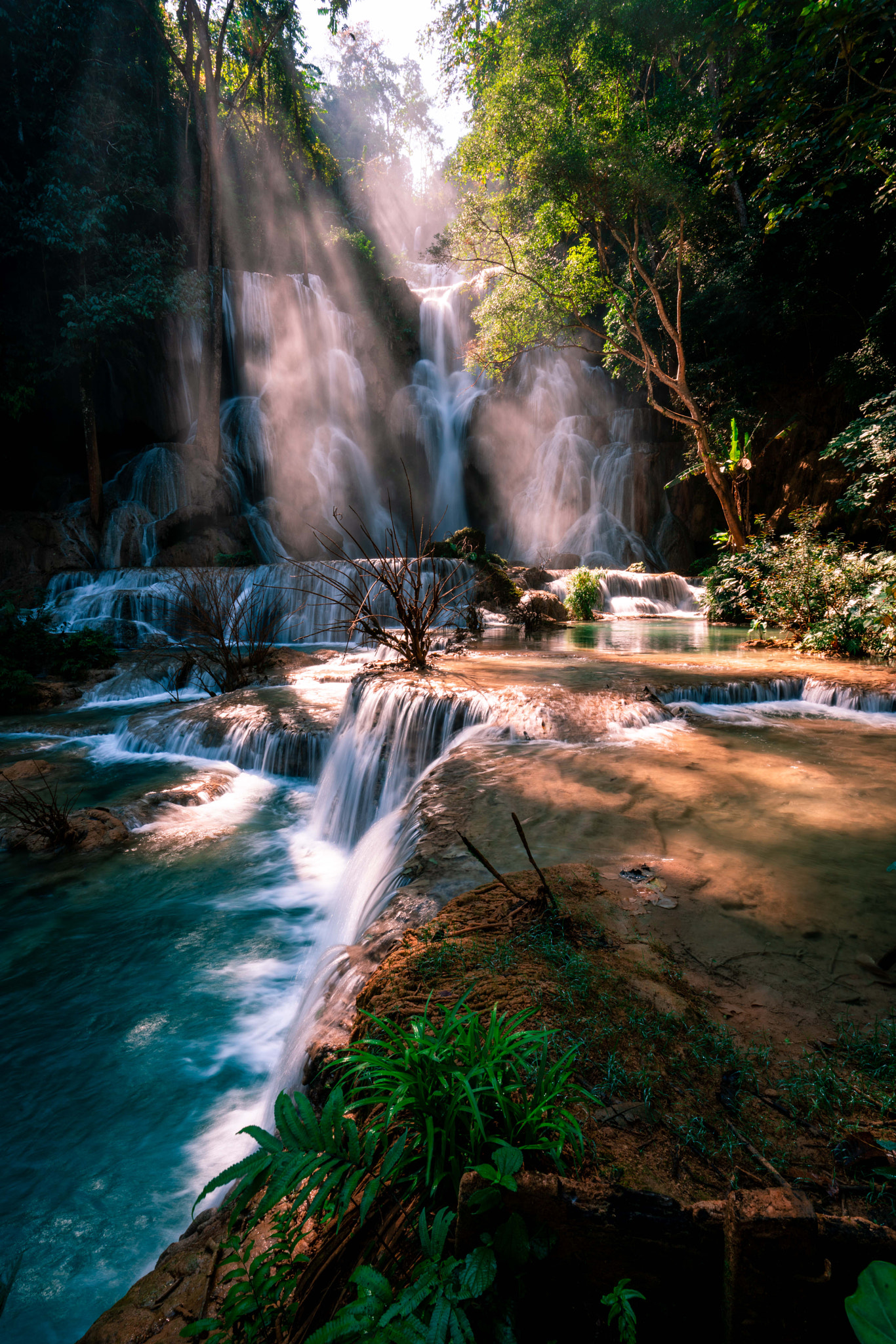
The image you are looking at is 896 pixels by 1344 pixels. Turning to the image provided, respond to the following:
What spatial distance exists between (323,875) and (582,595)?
1179 cm

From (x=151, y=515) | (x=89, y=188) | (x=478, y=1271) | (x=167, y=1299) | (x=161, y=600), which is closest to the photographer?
(x=478, y=1271)

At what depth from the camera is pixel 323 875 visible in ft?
17.2

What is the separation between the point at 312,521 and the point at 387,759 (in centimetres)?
1855

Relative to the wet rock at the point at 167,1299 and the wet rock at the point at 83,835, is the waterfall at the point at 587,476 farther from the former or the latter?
the wet rock at the point at 167,1299

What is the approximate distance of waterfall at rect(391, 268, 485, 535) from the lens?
26.0 m

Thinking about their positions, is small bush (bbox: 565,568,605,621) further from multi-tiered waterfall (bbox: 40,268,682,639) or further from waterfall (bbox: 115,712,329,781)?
waterfall (bbox: 115,712,329,781)

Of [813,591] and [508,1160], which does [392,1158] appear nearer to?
[508,1160]

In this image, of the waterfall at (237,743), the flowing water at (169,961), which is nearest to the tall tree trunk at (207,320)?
the waterfall at (237,743)

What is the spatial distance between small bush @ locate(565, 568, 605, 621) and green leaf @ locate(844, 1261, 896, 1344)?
15059 millimetres

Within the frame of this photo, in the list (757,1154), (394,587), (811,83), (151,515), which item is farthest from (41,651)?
(811,83)

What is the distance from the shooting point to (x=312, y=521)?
22562 millimetres

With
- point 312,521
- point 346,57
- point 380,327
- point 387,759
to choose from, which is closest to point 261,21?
point 380,327

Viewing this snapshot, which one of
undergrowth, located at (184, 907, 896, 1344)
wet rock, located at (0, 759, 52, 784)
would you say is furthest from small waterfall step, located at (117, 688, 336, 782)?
undergrowth, located at (184, 907, 896, 1344)

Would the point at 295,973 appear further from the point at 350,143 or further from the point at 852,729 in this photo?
the point at 350,143
